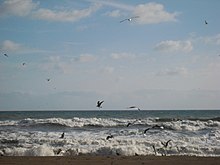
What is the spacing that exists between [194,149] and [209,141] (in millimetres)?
3039

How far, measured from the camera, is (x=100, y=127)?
29.1 metres

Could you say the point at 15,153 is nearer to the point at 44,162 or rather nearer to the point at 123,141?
the point at 44,162

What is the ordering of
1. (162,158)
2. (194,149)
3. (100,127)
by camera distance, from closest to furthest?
(162,158)
(194,149)
(100,127)

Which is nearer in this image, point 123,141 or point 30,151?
point 30,151

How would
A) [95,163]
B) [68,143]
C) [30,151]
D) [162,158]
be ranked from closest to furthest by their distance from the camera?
[95,163]
[162,158]
[30,151]
[68,143]

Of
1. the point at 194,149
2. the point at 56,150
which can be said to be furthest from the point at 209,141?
the point at 56,150

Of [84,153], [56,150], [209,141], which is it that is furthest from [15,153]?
[209,141]

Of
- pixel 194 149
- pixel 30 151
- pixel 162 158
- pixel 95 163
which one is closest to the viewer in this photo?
pixel 95 163

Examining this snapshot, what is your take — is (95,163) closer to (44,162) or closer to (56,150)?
(44,162)

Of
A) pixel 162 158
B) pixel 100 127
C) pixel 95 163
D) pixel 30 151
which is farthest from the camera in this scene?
pixel 100 127

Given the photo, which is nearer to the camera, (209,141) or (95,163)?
(95,163)

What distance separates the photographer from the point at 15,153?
1424 centimetres

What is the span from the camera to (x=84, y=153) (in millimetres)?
14406

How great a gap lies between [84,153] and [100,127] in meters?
14.7
